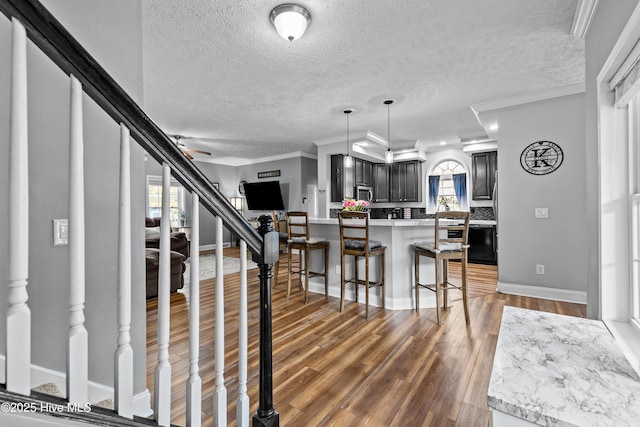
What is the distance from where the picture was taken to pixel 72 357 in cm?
68

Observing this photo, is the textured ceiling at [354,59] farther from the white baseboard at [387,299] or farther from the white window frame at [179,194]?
the white window frame at [179,194]

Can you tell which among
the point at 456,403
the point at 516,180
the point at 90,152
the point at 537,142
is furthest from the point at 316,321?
the point at 537,142

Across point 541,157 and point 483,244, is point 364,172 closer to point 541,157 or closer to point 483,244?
point 483,244

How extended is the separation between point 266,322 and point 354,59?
8.60 feet

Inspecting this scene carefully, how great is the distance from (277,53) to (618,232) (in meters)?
2.85

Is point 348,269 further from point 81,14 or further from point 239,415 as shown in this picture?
point 81,14

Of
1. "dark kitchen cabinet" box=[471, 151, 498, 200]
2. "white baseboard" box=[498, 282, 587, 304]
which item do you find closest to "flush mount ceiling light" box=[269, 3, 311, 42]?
"white baseboard" box=[498, 282, 587, 304]

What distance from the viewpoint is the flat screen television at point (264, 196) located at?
771cm

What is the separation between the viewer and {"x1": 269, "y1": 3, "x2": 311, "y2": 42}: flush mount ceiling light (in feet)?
6.82

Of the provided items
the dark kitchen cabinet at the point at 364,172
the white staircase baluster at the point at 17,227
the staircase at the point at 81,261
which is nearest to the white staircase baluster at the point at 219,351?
the staircase at the point at 81,261

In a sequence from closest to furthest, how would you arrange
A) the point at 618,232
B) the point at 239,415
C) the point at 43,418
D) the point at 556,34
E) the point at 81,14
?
the point at 43,418 < the point at 239,415 < the point at 81,14 < the point at 618,232 < the point at 556,34

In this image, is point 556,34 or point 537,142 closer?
point 556,34

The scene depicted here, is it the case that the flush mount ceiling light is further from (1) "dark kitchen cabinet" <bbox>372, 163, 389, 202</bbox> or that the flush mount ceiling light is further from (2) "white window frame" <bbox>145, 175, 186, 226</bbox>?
(2) "white window frame" <bbox>145, 175, 186, 226</bbox>

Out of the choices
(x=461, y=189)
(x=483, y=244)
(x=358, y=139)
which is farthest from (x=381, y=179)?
(x=483, y=244)
